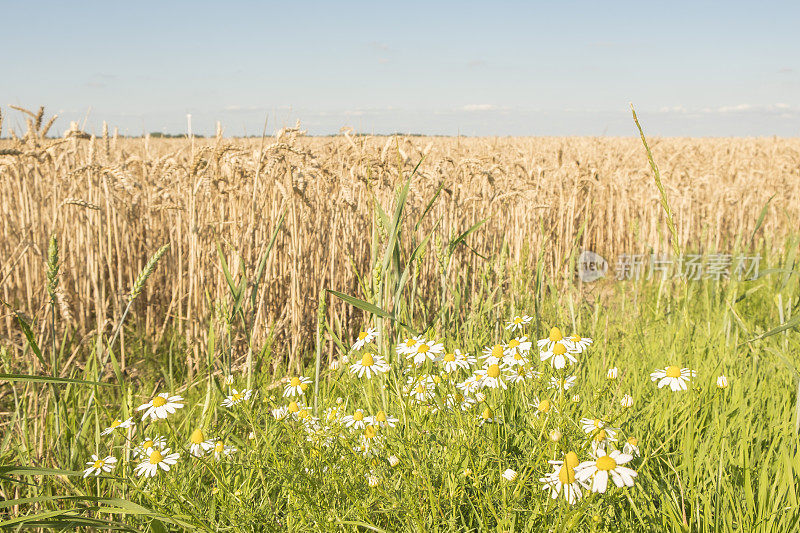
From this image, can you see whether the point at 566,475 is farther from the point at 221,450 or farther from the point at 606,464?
the point at 221,450

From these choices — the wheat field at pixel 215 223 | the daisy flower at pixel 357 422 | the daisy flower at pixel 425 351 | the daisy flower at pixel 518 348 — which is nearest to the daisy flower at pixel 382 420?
the daisy flower at pixel 357 422

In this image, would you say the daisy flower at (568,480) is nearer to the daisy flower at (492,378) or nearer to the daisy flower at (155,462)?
the daisy flower at (492,378)

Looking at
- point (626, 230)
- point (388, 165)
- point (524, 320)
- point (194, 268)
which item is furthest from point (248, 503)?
point (626, 230)

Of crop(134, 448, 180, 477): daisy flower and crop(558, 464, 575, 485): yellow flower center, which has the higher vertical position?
crop(558, 464, 575, 485): yellow flower center

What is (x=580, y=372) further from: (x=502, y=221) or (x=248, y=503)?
(x=502, y=221)

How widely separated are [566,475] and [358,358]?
6.28ft

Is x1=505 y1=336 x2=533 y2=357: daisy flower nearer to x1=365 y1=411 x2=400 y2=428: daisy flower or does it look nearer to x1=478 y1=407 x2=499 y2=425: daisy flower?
x1=478 y1=407 x2=499 y2=425: daisy flower

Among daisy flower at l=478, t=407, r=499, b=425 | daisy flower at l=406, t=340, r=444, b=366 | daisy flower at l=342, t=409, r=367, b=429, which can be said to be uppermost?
daisy flower at l=406, t=340, r=444, b=366

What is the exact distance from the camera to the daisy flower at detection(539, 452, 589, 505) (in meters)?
0.94

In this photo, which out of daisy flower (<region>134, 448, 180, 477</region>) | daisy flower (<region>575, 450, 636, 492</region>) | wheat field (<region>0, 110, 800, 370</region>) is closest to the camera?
daisy flower (<region>575, 450, 636, 492</region>)

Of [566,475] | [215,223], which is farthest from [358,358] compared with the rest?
[566,475]

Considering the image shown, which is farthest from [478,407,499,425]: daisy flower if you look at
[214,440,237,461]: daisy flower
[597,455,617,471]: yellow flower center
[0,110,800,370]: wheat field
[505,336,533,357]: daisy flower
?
[0,110,800,370]: wheat field

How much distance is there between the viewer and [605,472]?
94 cm

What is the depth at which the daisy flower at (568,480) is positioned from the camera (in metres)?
0.94
